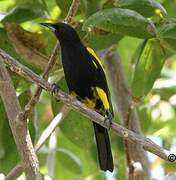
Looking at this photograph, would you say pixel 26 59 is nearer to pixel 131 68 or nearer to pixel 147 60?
pixel 147 60

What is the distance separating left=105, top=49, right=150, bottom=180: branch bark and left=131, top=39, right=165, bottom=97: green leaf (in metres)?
0.14

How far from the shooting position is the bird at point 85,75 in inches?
133

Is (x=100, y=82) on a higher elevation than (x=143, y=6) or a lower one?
lower

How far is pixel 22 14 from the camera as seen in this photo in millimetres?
3314

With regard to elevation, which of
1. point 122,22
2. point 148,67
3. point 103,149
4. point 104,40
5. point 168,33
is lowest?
point 103,149

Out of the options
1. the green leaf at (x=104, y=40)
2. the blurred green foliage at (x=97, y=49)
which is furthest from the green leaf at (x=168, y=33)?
the green leaf at (x=104, y=40)

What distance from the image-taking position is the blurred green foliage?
269cm

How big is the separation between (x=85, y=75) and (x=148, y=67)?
72 centimetres

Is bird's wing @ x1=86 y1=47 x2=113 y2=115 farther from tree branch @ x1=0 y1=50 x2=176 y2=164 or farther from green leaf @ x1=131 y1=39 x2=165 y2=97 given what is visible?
tree branch @ x1=0 y1=50 x2=176 y2=164

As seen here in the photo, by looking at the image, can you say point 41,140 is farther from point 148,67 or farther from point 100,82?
point 100,82

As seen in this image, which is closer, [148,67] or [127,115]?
[148,67]

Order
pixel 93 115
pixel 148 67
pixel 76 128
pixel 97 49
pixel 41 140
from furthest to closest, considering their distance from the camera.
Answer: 1. pixel 76 128
2. pixel 97 49
3. pixel 148 67
4. pixel 41 140
5. pixel 93 115

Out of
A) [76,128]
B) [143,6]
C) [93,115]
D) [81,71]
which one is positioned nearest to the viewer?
[93,115]

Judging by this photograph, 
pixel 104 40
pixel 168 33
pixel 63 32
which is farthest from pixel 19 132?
pixel 63 32
